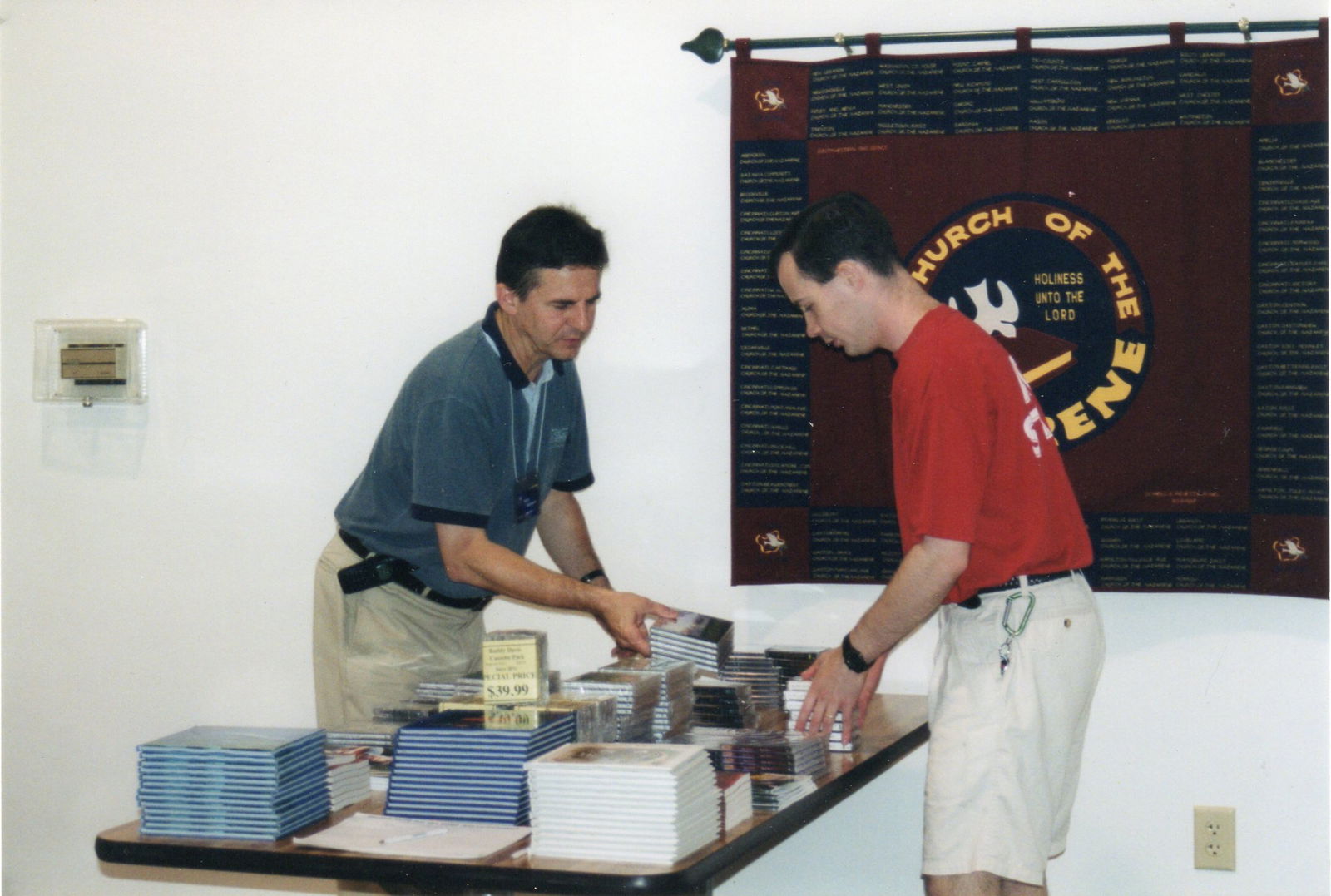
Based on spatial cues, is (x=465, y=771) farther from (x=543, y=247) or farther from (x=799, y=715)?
(x=543, y=247)

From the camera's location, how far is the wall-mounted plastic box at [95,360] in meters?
3.67

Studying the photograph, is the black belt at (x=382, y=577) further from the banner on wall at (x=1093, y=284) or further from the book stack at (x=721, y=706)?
the banner on wall at (x=1093, y=284)

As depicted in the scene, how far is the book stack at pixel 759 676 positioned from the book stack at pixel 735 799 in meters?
0.68

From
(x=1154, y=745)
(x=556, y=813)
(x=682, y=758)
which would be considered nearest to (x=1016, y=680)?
(x=682, y=758)

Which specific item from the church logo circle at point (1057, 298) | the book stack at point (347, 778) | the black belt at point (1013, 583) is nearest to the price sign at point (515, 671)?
the book stack at point (347, 778)

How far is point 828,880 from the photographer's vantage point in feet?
11.1

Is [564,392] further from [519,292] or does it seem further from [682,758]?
[682,758]

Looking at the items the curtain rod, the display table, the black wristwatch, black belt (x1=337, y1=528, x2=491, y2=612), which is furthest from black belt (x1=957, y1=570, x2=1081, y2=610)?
the curtain rod

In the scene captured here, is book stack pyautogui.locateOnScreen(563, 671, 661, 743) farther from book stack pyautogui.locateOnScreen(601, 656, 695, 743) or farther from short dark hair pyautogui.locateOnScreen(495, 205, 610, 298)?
short dark hair pyautogui.locateOnScreen(495, 205, 610, 298)

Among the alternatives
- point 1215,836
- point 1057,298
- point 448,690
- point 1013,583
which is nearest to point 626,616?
point 448,690

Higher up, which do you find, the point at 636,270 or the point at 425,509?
the point at 636,270

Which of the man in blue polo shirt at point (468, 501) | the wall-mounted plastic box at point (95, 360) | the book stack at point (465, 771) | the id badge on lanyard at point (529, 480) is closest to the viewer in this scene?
the book stack at point (465, 771)

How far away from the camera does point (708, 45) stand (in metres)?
3.25

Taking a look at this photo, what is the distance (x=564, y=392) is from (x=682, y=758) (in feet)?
4.44
